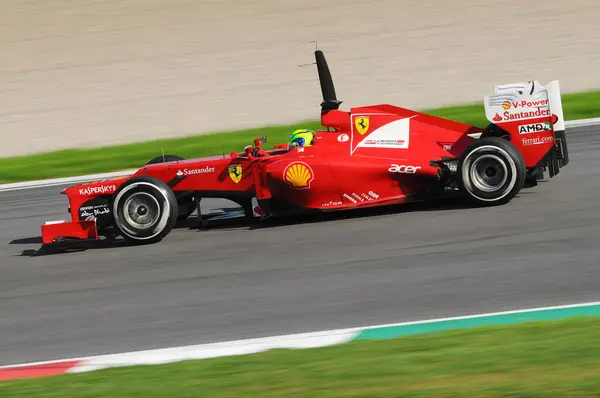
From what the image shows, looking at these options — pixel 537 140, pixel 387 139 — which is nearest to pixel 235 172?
pixel 387 139

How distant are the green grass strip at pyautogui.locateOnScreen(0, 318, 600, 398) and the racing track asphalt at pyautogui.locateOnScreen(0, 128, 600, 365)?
35.4 inches

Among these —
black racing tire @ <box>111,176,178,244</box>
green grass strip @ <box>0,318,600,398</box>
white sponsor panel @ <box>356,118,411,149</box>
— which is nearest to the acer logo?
white sponsor panel @ <box>356,118,411,149</box>

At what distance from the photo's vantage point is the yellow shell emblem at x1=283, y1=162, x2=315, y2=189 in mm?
9367

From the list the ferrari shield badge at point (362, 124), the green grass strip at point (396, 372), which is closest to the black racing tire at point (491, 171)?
the ferrari shield badge at point (362, 124)

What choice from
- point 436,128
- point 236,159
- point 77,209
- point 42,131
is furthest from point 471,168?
point 42,131

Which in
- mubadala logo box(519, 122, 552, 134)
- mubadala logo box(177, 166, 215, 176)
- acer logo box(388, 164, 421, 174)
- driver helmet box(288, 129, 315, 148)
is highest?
driver helmet box(288, 129, 315, 148)

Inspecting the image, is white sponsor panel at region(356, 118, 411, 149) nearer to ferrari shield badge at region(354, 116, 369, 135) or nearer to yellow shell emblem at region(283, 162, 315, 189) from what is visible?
ferrari shield badge at region(354, 116, 369, 135)

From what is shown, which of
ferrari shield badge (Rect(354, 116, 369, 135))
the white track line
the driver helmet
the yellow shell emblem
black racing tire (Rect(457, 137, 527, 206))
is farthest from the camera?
the driver helmet

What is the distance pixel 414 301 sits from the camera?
23.4 ft

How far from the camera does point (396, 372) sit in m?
5.21

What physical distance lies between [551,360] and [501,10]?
1725cm

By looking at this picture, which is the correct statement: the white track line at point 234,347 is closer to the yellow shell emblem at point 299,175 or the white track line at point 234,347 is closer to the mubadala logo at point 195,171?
the yellow shell emblem at point 299,175

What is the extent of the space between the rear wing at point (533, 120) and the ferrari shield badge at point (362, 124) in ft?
3.75

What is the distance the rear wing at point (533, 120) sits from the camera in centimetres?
925
